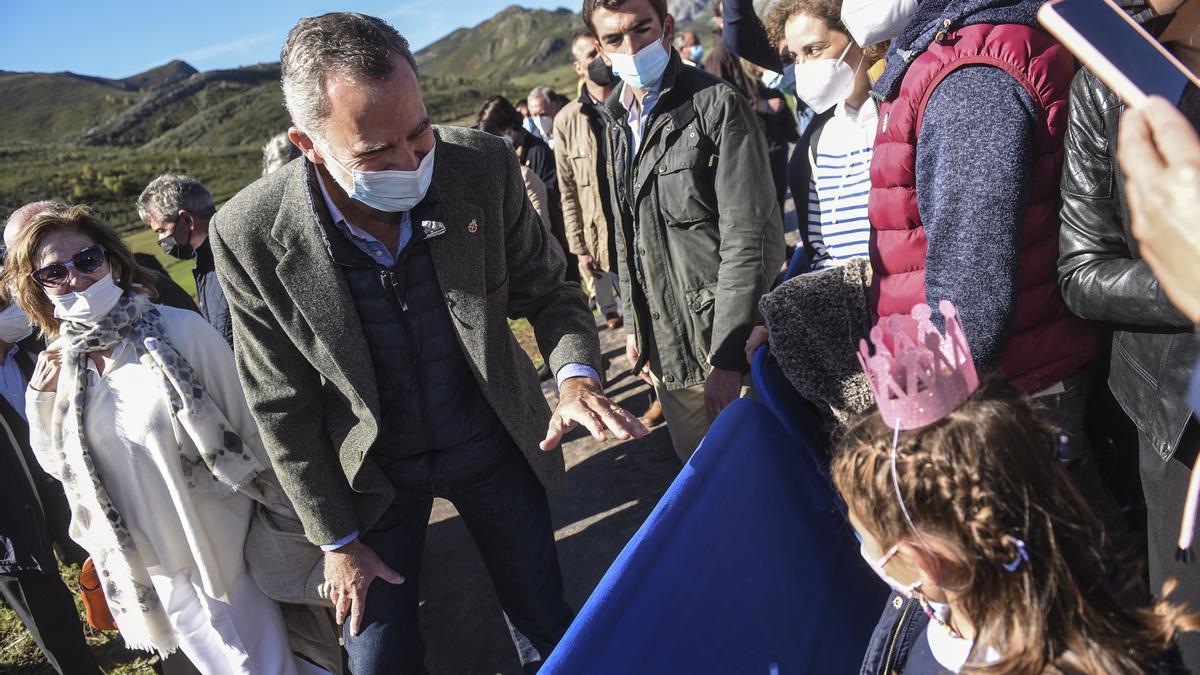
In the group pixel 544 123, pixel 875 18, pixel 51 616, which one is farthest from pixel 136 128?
pixel 875 18

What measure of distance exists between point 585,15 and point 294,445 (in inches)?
77.8

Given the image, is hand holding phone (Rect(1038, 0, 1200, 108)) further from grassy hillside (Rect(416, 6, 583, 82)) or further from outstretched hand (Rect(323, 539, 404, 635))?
grassy hillside (Rect(416, 6, 583, 82))

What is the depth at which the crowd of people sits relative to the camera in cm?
121

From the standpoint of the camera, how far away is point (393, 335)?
200 centimetres

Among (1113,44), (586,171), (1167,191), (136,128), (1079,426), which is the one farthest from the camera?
(136,128)

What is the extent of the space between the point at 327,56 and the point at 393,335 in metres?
0.71

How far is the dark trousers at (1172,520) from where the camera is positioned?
1446 mm

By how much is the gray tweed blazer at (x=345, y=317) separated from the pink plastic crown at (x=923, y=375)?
1.02 meters

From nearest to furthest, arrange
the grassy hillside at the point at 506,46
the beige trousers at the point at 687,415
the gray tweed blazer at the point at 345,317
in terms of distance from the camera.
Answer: the gray tweed blazer at the point at 345,317 < the beige trousers at the point at 687,415 < the grassy hillside at the point at 506,46

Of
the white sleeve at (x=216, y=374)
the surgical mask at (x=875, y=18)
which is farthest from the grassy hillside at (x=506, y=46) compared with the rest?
the surgical mask at (x=875, y=18)

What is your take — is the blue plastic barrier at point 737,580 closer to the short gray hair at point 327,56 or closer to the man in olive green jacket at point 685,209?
the man in olive green jacket at point 685,209

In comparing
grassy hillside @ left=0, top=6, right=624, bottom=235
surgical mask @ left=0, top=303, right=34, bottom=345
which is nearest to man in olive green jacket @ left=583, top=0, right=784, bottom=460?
surgical mask @ left=0, top=303, right=34, bottom=345

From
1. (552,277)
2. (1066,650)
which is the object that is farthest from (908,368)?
(552,277)

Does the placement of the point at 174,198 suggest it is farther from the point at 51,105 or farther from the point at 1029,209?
the point at 51,105
